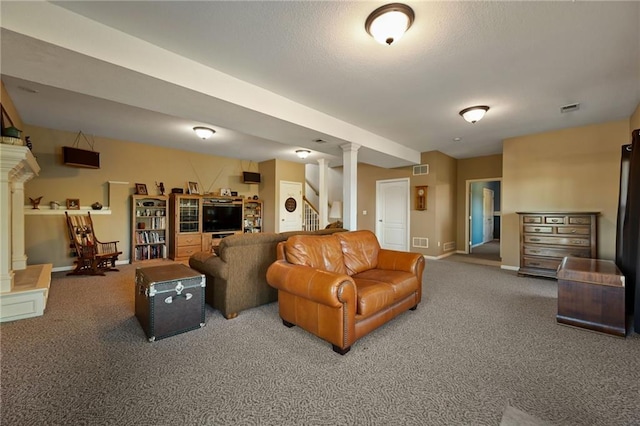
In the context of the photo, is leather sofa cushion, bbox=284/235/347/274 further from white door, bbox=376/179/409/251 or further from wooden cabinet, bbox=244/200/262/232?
wooden cabinet, bbox=244/200/262/232

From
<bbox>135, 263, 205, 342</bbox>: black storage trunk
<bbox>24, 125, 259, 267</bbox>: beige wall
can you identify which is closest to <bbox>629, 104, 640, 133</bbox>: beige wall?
<bbox>135, 263, 205, 342</bbox>: black storage trunk

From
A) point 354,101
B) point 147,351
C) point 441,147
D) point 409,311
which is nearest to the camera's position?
point 147,351

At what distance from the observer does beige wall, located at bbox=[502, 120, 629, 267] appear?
4512 millimetres

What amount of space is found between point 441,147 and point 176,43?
567 centimetres

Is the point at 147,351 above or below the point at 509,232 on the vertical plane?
below

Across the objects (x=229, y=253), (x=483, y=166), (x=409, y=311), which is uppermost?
(x=483, y=166)

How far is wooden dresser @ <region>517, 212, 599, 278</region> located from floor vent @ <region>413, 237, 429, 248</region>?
2.13 m

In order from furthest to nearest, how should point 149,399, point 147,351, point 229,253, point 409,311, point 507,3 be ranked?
point 409,311 < point 229,253 < point 147,351 < point 507,3 < point 149,399

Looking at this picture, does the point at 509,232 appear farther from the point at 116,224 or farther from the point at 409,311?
the point at 116,224

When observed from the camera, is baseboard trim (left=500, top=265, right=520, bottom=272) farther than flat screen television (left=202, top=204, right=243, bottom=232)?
No

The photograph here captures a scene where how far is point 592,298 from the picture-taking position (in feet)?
8.74

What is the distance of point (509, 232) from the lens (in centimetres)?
549

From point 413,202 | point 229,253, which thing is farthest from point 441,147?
point 229,253

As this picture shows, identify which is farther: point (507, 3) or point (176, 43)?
point (176, 43)
